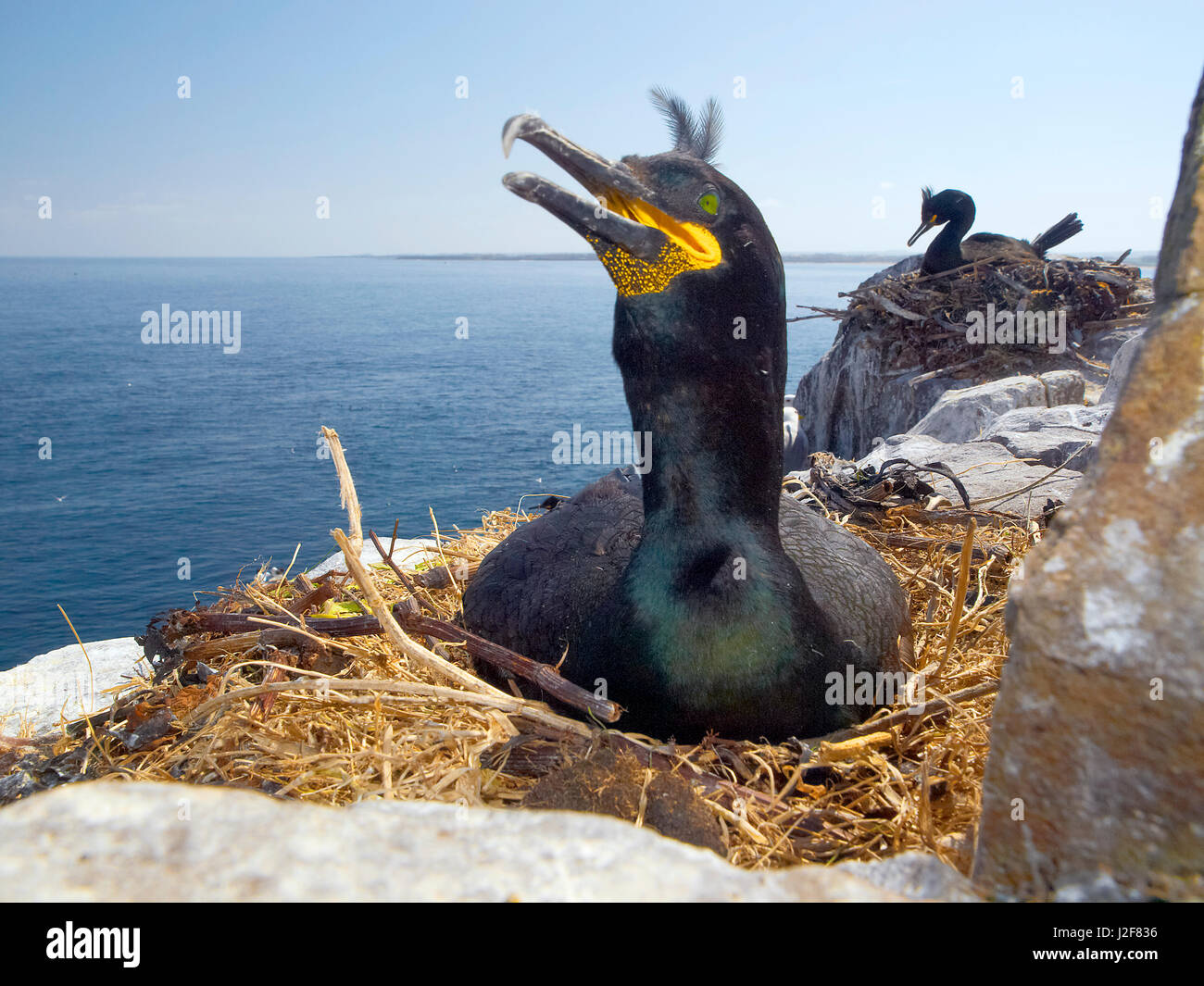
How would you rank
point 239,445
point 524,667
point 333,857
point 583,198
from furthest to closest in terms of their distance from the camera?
point 239,445
point 524,667
point 583,198
point 333,857

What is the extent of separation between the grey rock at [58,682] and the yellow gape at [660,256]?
377 cm

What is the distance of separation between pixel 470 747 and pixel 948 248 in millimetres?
11854

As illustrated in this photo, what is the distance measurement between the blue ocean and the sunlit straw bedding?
3.09 m

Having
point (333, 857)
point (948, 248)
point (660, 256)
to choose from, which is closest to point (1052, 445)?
point (660, 256)

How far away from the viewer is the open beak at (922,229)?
1317 centimetres

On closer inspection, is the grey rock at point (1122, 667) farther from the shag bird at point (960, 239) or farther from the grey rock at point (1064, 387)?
the shag bird at point (960, 239)

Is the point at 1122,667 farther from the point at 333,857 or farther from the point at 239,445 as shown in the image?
the point at 239,445

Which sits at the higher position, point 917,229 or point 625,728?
point 917,229

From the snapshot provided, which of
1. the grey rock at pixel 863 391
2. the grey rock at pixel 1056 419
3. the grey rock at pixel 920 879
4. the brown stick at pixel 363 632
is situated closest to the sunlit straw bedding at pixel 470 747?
the brown stick at pixel 363 632

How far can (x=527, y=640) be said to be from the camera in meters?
3.22

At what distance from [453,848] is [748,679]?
5.03ft

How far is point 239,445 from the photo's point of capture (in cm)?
2470

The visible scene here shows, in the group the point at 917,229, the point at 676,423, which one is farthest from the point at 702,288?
the point at 917,229
